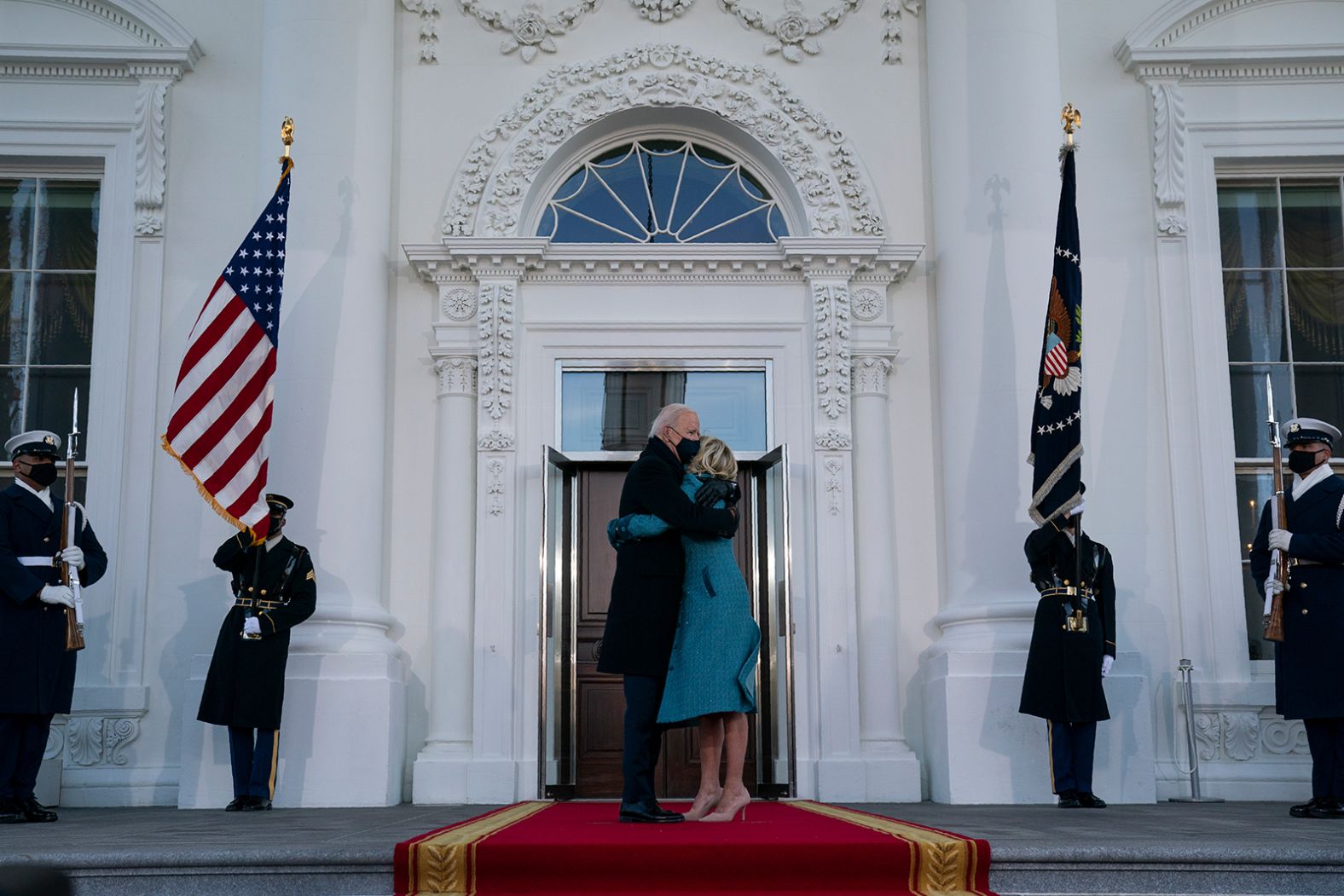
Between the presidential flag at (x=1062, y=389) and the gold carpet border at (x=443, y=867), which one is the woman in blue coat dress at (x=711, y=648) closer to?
the gold carpet border at (x=443, y=867)

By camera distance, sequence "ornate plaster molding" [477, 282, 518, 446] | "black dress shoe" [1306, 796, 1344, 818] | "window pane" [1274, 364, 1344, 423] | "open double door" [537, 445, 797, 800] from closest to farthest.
Answer: "black dress shoe" [1306, 796, 1344, 818]
"open double door" [537, 445, 797, 800]
"ornate plaster molding" [477, 282, 518, 446]
"window pane" [1274, 364, 1344, 423]

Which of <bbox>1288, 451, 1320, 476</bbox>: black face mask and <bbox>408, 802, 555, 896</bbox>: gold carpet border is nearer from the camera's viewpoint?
<bbox>408, 802, 555, 896</bbox>: gold carpet border

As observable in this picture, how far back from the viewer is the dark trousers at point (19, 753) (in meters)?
7.06

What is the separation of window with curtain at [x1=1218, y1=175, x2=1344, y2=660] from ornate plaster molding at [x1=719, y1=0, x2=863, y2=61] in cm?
288

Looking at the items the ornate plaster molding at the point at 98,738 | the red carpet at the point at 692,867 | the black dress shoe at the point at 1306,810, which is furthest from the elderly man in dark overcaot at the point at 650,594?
the ornate plaster molding at the point at 98,738

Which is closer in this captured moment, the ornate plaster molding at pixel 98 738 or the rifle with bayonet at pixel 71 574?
the rifle with bayonet at pixel 71 574

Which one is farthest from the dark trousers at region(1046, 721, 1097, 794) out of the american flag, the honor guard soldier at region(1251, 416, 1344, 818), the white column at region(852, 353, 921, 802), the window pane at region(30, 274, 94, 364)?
the window pane at region(30, 274, 94, 364)

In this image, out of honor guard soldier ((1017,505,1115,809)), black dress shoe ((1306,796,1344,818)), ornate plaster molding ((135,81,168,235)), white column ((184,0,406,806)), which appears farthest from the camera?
ornate plaster molding ((135,81,168,235))

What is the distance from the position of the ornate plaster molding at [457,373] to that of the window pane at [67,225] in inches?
96.2

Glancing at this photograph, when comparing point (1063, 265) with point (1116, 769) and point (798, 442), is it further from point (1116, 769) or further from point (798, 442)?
point (1116, 769)

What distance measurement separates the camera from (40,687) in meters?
7.07

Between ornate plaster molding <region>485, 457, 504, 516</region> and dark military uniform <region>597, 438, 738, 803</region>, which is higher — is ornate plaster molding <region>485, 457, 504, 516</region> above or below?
above

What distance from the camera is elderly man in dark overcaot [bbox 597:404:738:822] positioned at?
5.90 m

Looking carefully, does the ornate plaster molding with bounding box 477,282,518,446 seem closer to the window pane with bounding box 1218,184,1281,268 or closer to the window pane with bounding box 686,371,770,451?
the window pane with bounding box 686,371,770,451
